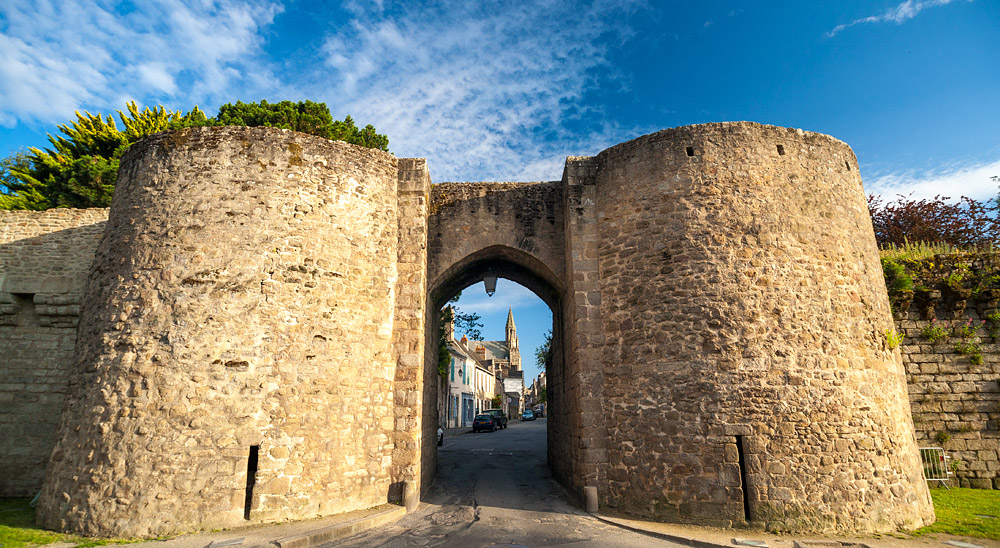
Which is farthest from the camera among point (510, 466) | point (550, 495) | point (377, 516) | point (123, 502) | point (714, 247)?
point (510, 466)

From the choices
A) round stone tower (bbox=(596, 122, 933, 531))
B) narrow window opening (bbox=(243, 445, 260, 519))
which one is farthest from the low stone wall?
narrow window opening (bbox=(243, 445, 260, 519))

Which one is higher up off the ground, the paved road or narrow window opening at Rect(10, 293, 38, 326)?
narrow window opening at Rect(10, 293, 38, 326)

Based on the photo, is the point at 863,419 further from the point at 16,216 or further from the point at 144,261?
the point at 16,216

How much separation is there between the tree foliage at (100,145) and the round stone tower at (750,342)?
14587mm

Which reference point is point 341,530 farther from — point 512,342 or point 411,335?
point 512,342

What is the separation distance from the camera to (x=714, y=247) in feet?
25.7

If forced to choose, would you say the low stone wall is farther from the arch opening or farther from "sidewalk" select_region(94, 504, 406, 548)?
"sidewalk" select_region(94, 504, 406, 548)

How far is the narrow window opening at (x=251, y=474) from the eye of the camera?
21.9 feet

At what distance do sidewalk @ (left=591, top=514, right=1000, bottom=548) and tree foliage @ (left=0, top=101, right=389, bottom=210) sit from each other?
17483mm

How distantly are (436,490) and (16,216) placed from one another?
1085cm

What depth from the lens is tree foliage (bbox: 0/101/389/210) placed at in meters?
17.1

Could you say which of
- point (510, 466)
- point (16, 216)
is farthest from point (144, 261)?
point (510, 466)

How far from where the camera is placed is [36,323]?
995cm

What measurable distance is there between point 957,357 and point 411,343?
1100cm
